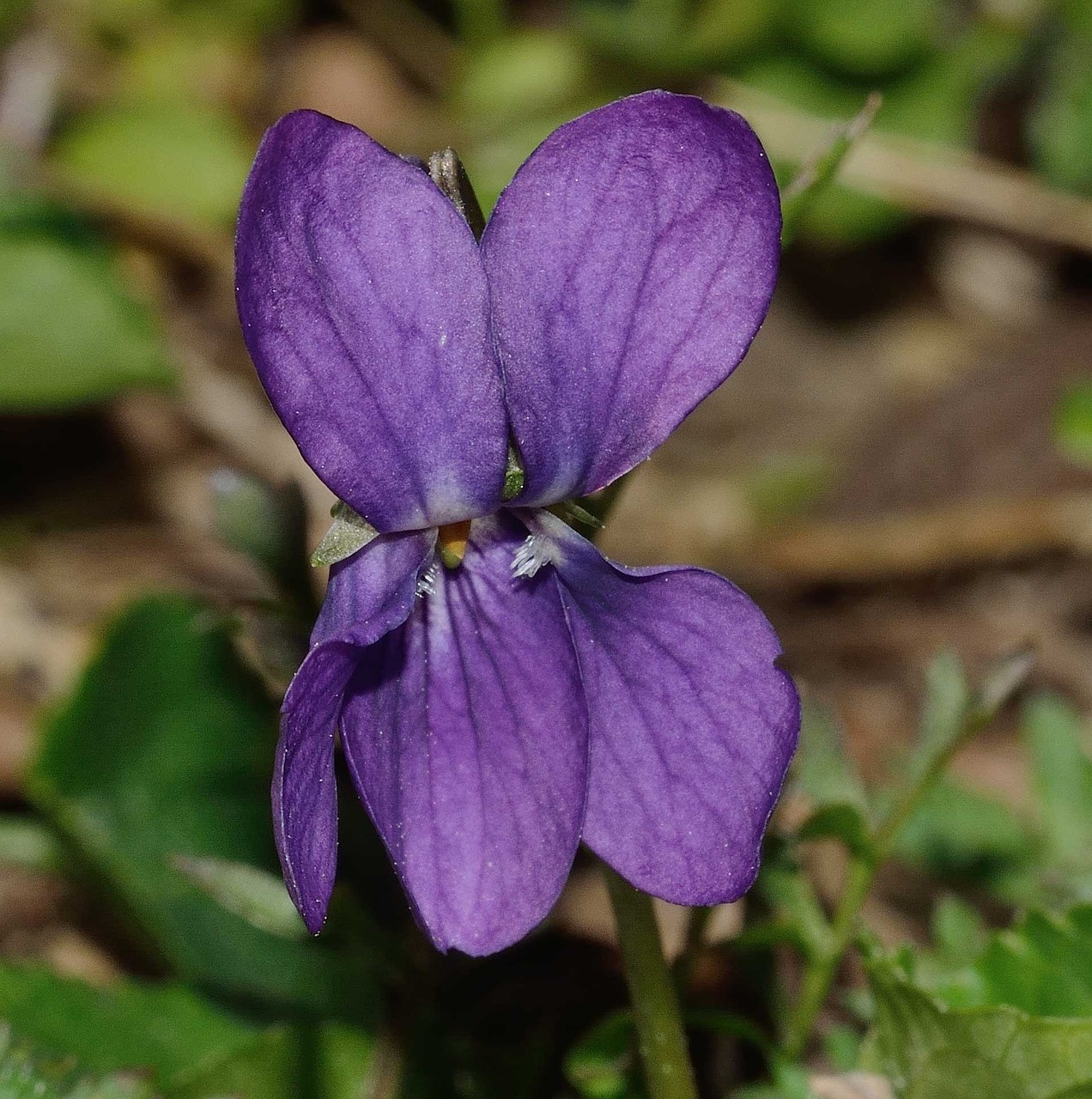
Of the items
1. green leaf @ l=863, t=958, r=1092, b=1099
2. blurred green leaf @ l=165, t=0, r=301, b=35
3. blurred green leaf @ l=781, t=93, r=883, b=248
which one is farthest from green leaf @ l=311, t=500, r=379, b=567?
blurred green leaf @ l=165, t=0, r=301, b=35

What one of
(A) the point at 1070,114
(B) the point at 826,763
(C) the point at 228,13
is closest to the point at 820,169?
(B) the point at 826,763

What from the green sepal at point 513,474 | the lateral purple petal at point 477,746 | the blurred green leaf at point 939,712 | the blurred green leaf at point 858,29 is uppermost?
the green sepal at point 513,474

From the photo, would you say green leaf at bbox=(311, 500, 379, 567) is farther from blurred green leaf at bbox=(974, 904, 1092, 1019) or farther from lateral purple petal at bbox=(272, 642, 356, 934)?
blurred green leaf at bbox=(974, 904, 1092, 1019)

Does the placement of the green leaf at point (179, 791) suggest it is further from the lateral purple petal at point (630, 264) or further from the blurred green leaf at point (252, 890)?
the lateral purple petal at point (630, 264)

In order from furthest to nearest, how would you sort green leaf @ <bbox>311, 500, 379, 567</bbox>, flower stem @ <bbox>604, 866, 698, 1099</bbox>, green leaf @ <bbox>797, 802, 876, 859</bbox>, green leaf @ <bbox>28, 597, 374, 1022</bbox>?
green leaf @ <bbox>28, 597, 374, 1022</bbox> → green leaf @ <bbox>797, 802, 876, 859</bbox> → flower stem @ <bbox>604, 866, 698, 1099</bbox> → green leaf @ <bbox>311, 500, 379, 567</bbox>

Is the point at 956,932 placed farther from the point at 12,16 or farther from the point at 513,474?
the point at 12,16

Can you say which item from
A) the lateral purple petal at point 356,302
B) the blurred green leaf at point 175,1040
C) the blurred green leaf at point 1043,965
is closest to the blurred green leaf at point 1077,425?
the blurred green leaf at point 1043,965
